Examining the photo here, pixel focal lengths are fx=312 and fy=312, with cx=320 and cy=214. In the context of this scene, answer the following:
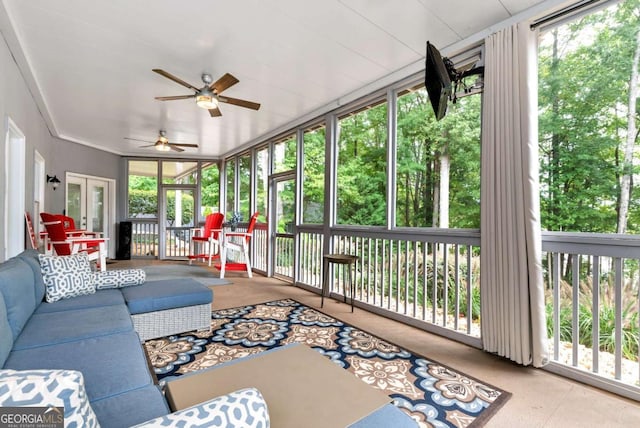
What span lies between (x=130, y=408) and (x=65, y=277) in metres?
1.88

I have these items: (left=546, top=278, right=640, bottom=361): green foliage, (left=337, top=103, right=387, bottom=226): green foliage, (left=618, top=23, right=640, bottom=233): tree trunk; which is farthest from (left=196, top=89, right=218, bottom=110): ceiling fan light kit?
(left=546, top=278, right=640, bottom=361): green foliage

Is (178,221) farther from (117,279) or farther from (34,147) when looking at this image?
(117,279)

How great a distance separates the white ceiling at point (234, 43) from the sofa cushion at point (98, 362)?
91.1 inches

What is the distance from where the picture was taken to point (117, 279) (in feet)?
9.34

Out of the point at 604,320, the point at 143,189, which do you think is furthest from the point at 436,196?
the point at 143,189

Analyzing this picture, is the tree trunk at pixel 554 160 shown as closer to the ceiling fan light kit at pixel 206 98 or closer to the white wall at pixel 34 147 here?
the ceiling fan light kit at pixel 206 98

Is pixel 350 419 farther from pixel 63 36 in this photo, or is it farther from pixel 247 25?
pixel 63 36

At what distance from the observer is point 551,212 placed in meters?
2.36

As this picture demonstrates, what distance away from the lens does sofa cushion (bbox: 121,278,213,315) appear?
250cm

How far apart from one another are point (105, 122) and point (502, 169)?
19.4 ft

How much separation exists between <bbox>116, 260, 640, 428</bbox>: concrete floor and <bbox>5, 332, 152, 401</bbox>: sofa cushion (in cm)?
176

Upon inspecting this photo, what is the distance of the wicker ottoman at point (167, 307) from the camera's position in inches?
99.1

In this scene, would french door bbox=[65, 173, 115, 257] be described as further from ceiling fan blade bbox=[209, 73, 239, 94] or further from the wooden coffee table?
the wooden coffee table

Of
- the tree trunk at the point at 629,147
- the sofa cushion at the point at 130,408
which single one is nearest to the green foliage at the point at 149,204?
the sofa cushion at the point at 130,408
